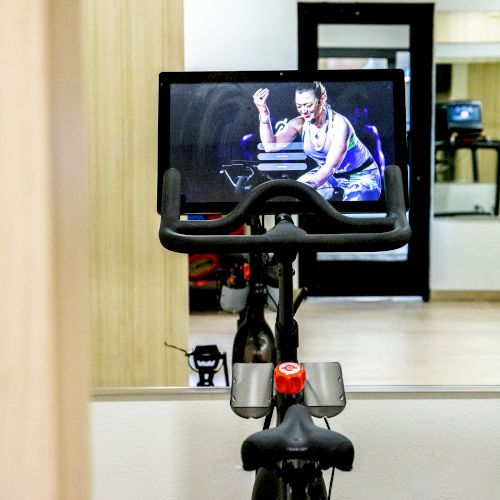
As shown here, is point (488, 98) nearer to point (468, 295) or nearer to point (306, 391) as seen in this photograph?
point (468, 295)

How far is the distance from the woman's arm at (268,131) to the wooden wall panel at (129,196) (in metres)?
0.45

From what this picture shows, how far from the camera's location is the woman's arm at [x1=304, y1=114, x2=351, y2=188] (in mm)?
1487

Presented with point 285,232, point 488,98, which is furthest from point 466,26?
point 285,232

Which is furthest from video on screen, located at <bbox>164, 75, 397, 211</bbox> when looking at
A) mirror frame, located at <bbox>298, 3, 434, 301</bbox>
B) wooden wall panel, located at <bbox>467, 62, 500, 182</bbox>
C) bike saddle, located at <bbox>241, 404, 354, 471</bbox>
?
wooden wall panel, located at <bbox>467, 62, 500, 182</bbox>

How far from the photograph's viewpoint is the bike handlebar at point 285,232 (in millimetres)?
947

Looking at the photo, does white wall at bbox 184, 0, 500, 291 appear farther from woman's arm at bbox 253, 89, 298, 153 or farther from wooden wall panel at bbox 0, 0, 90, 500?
wooden wall panel at bbox 0, 0, 90, 500

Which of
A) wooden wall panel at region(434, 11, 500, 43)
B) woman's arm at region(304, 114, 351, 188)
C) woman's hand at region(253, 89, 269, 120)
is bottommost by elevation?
woman's arm at region(304, 114, 351, 188)

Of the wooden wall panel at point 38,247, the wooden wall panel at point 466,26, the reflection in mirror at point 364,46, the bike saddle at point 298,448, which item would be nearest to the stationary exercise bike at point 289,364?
the bike saddle at point 298,448

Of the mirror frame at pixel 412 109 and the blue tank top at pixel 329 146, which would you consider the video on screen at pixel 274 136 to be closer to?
the blue tank top at pixel 329 146

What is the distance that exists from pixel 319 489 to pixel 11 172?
0.75 meters

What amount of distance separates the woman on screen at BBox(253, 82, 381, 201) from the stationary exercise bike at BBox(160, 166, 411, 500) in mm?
350

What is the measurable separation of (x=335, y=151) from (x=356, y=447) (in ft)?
2.21

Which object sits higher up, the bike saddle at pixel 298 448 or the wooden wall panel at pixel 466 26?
the wooden wall panel at pixel 466 26

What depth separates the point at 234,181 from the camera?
1505mm
